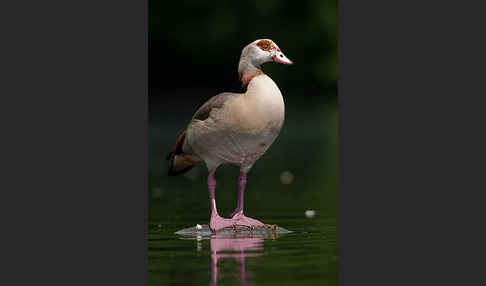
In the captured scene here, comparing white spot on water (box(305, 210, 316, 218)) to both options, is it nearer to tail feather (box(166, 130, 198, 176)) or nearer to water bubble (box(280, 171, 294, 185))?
tail feather (box(166, 130, 198, 176))

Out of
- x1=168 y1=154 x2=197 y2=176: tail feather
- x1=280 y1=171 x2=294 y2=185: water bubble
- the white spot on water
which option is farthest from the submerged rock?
x1=280 y1=171 x2=294 y2=185: water bubble

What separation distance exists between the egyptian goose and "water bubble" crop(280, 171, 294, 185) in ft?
10.1

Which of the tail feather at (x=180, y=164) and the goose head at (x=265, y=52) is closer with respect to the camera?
the goose head at (x=265, y=52)

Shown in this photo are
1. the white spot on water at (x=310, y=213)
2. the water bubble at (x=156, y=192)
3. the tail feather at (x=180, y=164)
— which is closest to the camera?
the white spot on water at (x=310, y=213)

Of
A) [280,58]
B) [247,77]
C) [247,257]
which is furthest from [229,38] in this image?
[247,257]

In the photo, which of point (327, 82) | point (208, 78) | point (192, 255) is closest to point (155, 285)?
point (192, 255)

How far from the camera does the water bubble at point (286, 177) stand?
1492 cm

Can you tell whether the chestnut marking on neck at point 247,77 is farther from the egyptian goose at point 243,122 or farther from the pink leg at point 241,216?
the pink leg at point 241,216

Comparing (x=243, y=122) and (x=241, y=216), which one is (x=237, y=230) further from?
(x=243, y=122)

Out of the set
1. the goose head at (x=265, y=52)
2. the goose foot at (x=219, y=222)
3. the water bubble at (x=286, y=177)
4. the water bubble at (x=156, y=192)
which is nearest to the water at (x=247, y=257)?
the goose foot at (x=219, y=222)

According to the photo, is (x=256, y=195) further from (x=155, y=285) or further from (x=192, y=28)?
(x=155, y=285)

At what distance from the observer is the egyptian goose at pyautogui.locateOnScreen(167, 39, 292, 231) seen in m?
11.3

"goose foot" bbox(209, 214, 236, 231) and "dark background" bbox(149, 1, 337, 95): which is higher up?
"dark background" bbox(149, 1, 337, 95)

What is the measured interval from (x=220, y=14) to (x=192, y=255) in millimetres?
4383
